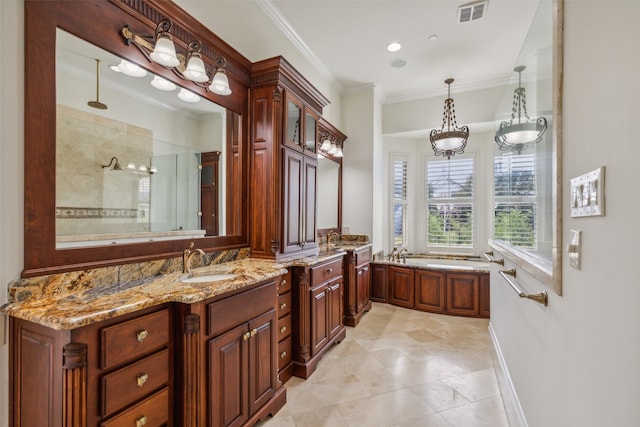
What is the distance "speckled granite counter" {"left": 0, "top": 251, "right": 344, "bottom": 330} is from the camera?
1.04 metres

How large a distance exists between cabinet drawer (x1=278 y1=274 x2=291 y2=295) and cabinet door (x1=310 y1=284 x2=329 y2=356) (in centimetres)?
26

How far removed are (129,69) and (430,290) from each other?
411cm

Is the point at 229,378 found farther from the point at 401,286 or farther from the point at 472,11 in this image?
the point at 472,11

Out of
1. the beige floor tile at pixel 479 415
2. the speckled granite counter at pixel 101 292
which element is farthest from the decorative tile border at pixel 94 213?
the beige floor tile at pixel 479 415

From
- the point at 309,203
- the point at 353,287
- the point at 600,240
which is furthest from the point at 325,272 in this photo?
the point at 600,240

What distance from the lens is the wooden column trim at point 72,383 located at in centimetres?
100

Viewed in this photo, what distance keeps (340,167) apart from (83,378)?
3969 millimetres

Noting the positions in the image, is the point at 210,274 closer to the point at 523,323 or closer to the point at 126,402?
the point at 126,402

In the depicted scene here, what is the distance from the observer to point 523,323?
1.71m

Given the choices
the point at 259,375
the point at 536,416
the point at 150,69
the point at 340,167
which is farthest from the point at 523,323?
the point at 340,167

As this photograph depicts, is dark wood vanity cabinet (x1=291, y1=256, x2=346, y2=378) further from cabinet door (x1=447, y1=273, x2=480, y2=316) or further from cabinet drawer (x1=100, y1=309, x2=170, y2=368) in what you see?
cabinet door (x1=447, y1=273, x2=480, y2=316)

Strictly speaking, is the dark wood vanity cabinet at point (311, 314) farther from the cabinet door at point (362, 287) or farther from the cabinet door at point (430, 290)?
the cabinet door at point (430, 290)

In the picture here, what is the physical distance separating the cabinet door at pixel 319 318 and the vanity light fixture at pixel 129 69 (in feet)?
6.63

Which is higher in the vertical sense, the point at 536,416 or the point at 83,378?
the point at 83,378
